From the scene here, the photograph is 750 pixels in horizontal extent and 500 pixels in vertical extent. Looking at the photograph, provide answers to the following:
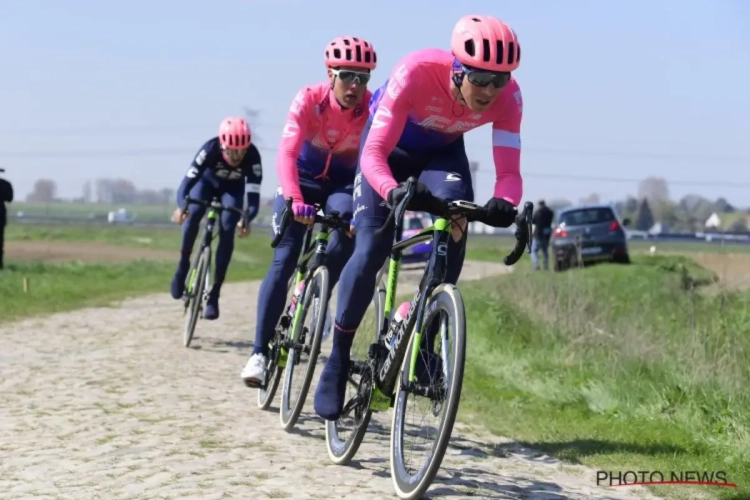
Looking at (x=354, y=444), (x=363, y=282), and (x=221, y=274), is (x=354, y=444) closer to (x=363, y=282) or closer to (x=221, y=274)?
(x=363, y=282)

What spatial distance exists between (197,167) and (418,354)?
21.9 ft

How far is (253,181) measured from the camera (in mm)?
11828

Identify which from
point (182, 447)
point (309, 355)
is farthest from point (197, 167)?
point (182, 447)

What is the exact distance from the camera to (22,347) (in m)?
12.4

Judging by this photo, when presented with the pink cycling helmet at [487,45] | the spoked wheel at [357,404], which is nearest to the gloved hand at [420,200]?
the pink cycling helmet at [487,45]

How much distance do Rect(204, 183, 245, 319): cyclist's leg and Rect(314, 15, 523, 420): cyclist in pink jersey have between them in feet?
18.3

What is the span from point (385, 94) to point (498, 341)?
24.9 ft

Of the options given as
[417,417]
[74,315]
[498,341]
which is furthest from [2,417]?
[74,315]

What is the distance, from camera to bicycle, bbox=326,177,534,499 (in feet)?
17.4

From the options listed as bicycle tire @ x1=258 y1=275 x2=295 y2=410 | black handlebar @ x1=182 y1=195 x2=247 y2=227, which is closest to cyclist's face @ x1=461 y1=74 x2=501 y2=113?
bicycle tire @ x1=258 y1=275 x2=295 y2=410

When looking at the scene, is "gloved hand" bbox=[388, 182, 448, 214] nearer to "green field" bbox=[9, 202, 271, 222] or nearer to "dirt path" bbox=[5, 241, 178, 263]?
"dirt path" bbox=[5, 241, 178, 263]

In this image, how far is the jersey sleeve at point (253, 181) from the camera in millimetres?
11711

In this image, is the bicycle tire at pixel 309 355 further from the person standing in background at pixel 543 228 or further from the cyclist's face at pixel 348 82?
the person standing in background at pixel 543 228

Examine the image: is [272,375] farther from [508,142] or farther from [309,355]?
[508,142]
